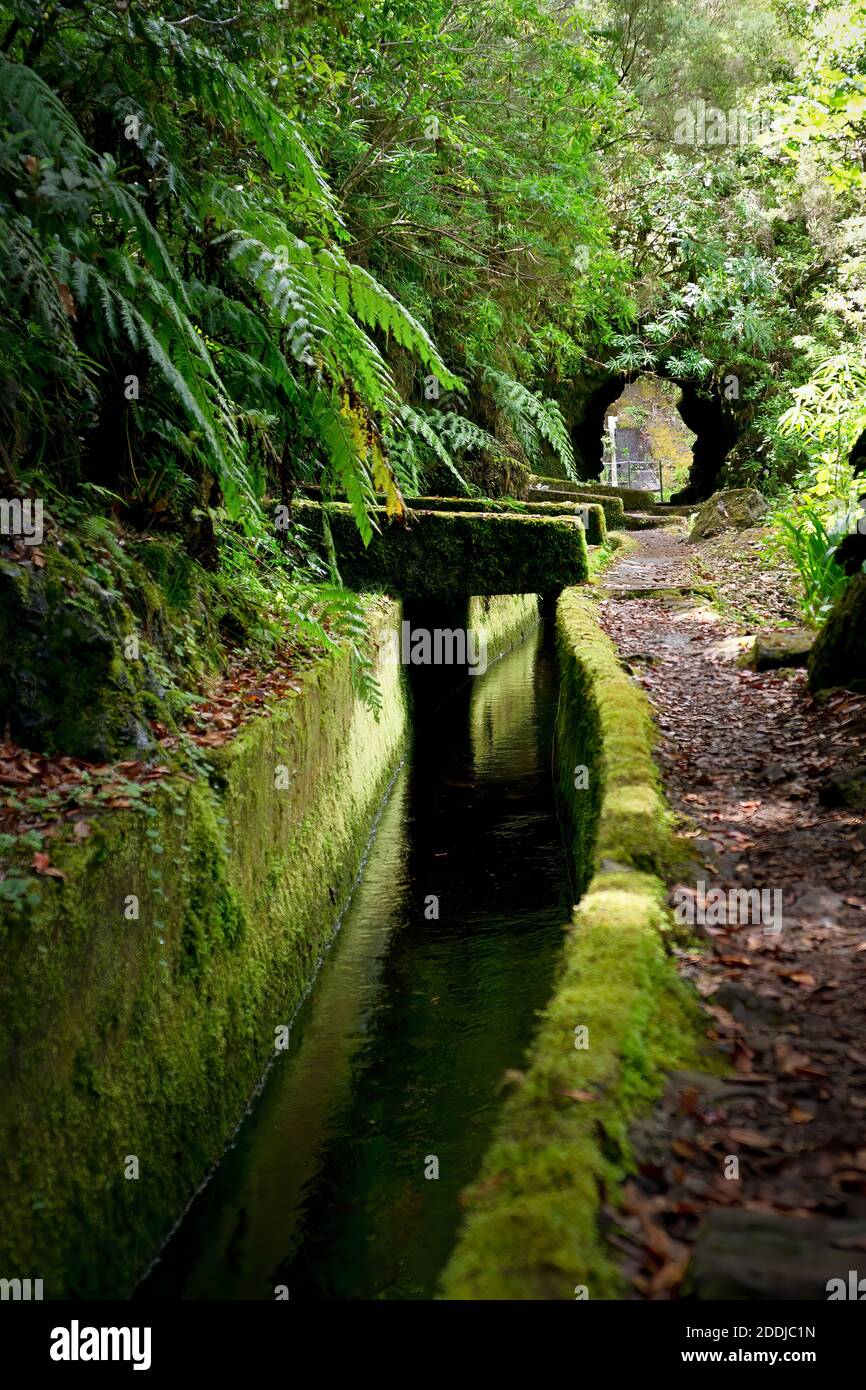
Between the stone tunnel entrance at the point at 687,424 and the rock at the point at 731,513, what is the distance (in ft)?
31.3

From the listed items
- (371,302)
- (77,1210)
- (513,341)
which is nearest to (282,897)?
(77,1210)

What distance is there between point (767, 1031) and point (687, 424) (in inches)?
1267

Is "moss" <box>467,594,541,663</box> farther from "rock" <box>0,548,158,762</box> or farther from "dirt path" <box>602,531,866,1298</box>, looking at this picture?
"rock" <box>0,548,158,762</box>

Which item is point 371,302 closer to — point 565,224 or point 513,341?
point 565,224

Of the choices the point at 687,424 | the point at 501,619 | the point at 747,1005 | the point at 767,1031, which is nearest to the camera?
the point at 767,1031

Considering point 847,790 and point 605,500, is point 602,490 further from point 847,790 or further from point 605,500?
point 847,790

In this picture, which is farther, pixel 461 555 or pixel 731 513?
pixel 731 513

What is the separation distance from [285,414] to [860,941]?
4095 mm

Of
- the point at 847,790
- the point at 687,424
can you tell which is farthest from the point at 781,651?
the point at 687,424

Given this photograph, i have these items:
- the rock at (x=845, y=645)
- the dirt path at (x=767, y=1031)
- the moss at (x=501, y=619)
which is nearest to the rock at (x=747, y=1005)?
the dirt path at (x=767, y=1031)

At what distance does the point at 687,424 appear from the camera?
1275 inches

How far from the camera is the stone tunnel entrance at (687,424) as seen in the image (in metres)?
28.0

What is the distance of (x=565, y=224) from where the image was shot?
1223 centimetres

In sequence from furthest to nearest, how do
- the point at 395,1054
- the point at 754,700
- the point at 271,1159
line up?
the point at 754,700 < the point at 395,1054 < the point at 271,1159
